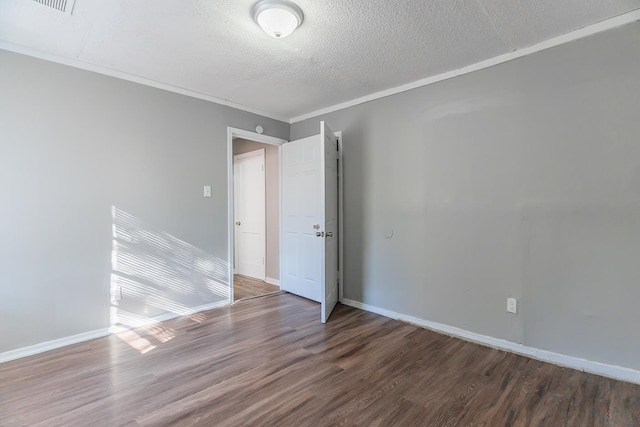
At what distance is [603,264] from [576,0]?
5.78 ft

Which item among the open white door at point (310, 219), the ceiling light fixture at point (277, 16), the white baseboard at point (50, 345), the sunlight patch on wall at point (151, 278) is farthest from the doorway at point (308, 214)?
the white baseboard at point (50, 345)

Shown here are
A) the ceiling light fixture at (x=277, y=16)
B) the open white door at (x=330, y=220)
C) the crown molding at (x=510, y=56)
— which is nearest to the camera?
the ceiling light fixture at (x=277, y=16)

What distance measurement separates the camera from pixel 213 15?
2035 millimetres

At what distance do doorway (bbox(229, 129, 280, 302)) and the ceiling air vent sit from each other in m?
2.36

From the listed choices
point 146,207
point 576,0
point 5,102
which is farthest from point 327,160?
point 5,102

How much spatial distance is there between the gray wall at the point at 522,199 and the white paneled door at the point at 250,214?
205 centimetres

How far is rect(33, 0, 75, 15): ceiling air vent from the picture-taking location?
6.28ft

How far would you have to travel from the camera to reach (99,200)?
2797 millimetres

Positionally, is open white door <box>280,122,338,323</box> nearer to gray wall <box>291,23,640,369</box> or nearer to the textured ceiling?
gray wall <box>291,23,640,369</box>

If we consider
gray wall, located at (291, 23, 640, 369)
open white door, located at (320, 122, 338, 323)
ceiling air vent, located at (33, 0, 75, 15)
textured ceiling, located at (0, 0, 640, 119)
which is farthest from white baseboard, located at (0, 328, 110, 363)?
gray wall, located at (291, 23, 640, 369)

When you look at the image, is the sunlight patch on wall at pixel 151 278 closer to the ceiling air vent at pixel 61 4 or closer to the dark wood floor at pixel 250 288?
the dark wood floor at pixel 250 288

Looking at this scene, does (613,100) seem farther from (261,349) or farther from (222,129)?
(222,129)

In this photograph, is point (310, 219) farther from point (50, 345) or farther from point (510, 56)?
point (50, 345)

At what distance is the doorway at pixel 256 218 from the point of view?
4645mm
